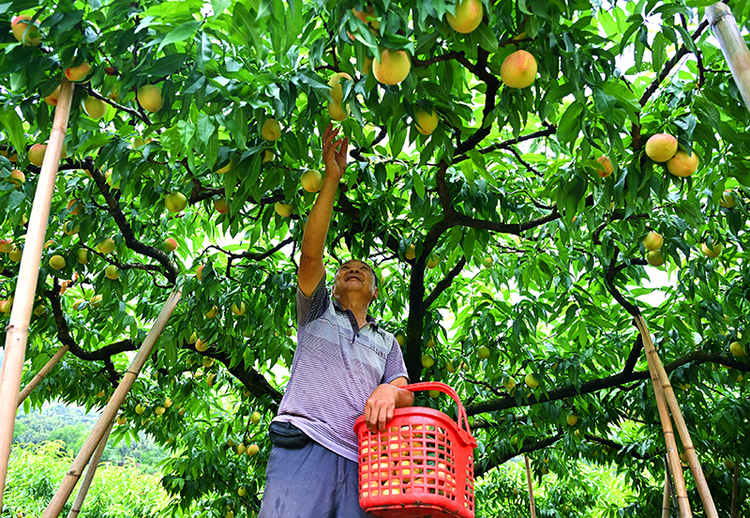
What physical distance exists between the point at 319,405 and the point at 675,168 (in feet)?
4.97

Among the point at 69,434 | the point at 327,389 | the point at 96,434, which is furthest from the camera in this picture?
the point at 69,434

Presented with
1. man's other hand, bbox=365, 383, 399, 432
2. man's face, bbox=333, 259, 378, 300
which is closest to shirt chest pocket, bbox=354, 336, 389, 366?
man's face, bbox=333, 259, 378, 300

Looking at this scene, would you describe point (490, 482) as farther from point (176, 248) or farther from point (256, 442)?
point (176, 248)

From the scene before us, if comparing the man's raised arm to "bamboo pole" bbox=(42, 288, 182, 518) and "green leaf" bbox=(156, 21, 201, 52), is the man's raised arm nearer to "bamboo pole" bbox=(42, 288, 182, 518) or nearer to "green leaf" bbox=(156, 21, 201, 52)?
"green leaf" bbox=(156, 21, 201, 52)

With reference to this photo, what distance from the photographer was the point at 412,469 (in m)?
1.83

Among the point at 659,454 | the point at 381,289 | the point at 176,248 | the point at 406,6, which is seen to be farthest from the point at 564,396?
the point at 406,6

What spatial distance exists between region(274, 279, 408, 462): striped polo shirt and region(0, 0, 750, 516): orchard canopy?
1.73ft

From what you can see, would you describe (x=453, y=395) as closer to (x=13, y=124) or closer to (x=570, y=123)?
(x=570, y=123)

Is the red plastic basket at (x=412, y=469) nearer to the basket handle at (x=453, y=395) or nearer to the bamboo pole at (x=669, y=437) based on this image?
the basket handle at (x=453, y=395)

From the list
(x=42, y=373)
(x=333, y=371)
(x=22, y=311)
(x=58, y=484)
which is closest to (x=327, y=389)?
(x=333, y=371)

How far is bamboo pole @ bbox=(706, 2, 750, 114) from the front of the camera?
1.56 metres

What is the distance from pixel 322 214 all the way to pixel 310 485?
926 millimetres

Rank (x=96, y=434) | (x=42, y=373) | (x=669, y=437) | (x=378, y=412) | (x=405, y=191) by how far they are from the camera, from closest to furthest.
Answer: (x=378, y=412) → (x=96, y=434) → (x=669, y=437) → (x=405, y=191) → (x=42, y=373)

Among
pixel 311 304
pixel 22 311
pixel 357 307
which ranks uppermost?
pixel 357 307
